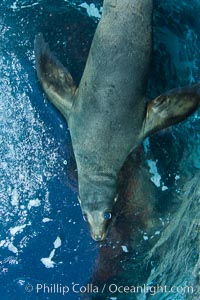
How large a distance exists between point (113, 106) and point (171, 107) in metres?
0.54

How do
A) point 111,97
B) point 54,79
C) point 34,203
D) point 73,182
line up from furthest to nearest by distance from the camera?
1. point 34,203
2. point 73,182
3. point 54,79
4. point 111,97

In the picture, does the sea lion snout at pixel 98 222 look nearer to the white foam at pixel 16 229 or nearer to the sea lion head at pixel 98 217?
the sea lion head at pixel 98 217

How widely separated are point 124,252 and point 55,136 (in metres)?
1.55

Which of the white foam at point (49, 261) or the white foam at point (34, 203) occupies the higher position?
the white foam at point (34, 203)

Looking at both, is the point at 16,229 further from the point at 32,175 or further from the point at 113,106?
the point at 113,106

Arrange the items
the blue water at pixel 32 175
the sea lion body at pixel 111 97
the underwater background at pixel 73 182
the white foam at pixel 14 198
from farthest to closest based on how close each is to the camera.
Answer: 1. the white foam at pixel 14 198
2. the blue water at pixel 32 175
3. the underwater background at pixel 73 182
4. the sea lion body at pixel 111 97

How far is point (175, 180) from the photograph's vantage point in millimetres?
5141

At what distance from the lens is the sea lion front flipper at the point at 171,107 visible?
3994mm

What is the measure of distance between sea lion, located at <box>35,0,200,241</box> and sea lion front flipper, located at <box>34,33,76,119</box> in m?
0.13

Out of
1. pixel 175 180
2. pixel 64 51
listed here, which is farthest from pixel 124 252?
pixel 64 51

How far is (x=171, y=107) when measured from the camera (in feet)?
13.3

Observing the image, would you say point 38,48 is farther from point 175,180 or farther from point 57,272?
point 57,272

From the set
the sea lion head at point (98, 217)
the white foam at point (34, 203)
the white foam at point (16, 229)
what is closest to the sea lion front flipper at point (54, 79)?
the sea lion head at point (98, 217)

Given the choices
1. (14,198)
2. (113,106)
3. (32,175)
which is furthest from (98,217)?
(14,198)
